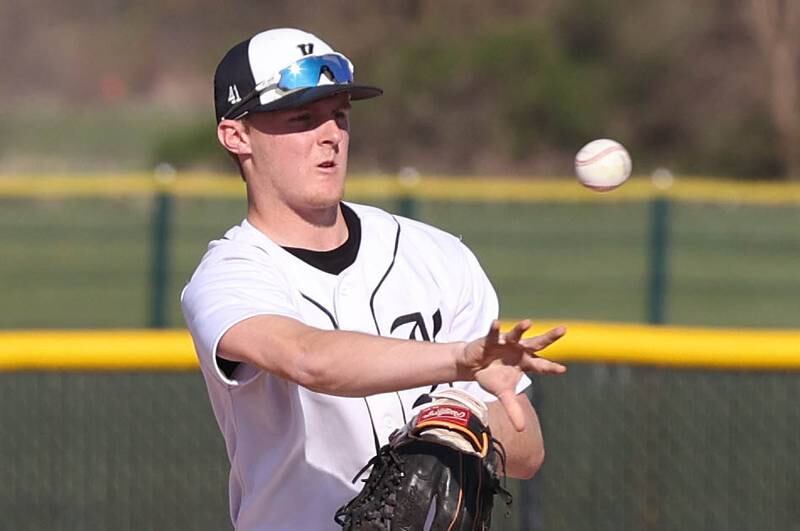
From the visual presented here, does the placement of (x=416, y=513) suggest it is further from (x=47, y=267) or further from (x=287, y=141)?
(x=47, y=267)

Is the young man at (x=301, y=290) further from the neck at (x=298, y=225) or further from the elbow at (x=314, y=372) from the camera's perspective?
the elbow at (x=314, y=372)

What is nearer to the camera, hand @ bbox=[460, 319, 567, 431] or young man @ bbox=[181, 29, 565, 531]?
hand @ bbox=[460, 319, 567, 431]

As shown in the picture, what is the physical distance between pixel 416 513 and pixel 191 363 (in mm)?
2051

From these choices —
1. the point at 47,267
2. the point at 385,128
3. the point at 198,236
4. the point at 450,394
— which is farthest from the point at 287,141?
the point at 385,128

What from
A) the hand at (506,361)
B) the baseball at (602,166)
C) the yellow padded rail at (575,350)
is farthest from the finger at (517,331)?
the yellow padded rail at (575,350)

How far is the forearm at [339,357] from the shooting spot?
237 centimetres

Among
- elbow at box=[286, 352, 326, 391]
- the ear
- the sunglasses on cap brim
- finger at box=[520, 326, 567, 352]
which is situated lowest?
elbow at box=[286, 352, 326, 391]

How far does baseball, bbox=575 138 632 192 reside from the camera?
3.39 metres

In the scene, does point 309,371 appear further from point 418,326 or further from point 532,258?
point 532,258

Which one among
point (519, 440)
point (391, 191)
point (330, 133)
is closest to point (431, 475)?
point (519, 440)

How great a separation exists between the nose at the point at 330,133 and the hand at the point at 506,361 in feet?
2.17

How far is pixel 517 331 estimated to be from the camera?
2.25 metres

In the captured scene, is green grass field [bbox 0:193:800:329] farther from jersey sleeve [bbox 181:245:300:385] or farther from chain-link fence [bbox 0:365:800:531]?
jersey sleeve [bbox 181:245:300:385]

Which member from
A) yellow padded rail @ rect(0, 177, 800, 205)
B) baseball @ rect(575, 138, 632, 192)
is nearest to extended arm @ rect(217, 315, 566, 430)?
baseball @ rect(575, 138, 632, 192)
